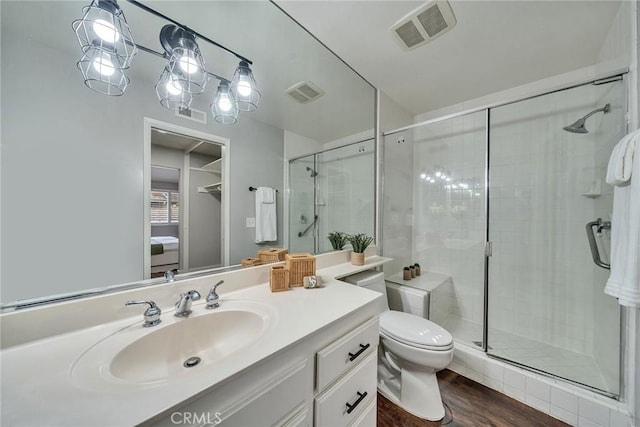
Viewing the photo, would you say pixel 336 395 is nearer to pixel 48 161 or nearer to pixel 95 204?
→ pixel 95 204

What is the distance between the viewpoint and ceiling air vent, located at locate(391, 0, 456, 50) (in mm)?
1210

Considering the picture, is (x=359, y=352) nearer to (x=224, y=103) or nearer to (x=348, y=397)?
(x=348, y=397)

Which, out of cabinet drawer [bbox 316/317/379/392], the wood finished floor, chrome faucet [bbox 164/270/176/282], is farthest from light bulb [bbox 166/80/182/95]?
the wood finished floor

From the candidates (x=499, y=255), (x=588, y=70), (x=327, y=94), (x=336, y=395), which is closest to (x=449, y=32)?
(x=327, y=94)

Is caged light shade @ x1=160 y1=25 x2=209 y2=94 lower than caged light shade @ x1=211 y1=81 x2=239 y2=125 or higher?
Answer: higher

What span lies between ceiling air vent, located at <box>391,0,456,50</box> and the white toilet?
1.66m

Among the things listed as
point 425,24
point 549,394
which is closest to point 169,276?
point 425,24

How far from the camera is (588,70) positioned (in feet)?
5.44

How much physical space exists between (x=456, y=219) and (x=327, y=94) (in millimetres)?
1793

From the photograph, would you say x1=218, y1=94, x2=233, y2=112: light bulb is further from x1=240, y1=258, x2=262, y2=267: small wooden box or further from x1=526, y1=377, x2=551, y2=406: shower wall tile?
x1=526, y1=377, x2=551, y2=406: shower wall tile

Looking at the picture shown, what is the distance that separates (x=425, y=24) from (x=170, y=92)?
1.50 meters

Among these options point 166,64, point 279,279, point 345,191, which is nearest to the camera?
point 166,64

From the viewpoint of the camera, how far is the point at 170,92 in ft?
3.02

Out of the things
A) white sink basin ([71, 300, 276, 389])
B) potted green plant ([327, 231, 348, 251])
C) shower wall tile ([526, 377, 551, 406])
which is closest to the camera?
white sink basin ([71, 300, 276, 389])
